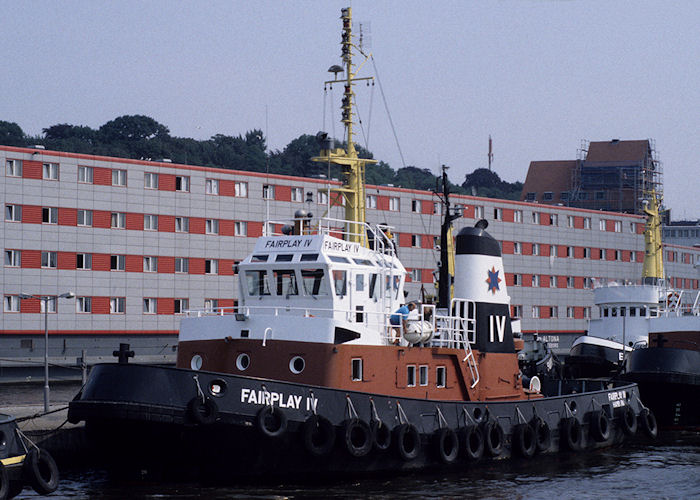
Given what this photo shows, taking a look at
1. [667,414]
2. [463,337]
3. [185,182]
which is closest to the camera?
[463,337]

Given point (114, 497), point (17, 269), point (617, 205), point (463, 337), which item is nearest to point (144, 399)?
point (114, 497)

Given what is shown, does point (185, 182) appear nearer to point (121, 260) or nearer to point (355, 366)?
point (121, 260)

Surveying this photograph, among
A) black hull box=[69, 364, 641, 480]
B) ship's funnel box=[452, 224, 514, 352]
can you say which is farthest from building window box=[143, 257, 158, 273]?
black hull box=[69, 364, 641, 480]

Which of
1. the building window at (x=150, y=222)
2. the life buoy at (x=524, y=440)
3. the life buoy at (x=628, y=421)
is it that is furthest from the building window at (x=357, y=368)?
the building window at (x=150, y=222)

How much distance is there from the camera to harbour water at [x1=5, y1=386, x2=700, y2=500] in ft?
68.9

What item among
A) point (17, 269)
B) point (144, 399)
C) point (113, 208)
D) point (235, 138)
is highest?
point (235, 138)

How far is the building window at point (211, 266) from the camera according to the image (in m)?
59.7

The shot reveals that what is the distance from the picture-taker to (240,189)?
60.7 metres

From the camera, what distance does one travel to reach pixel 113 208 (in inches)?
2205

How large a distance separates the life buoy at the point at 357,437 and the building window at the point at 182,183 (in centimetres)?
3861

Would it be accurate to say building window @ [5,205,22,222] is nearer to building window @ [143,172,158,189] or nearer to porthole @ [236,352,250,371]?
building window @ [143,172,158,189]

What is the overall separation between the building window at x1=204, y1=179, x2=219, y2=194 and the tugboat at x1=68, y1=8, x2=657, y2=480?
1240 inches

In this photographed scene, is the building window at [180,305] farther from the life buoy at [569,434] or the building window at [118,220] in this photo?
the life buoy at [569,434]

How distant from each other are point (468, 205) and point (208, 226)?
808 inches
